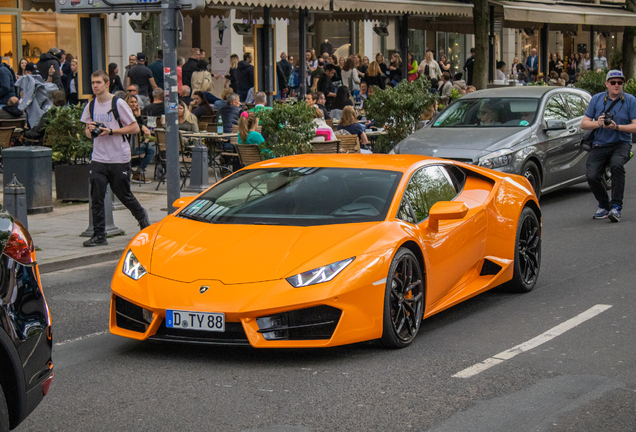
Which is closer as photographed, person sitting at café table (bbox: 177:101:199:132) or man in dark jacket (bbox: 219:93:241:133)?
person sitting at café table (bbox: 177:101:199:132)

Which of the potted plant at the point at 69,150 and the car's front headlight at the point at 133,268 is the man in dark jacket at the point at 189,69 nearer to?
the potted plant at the point at 69,150

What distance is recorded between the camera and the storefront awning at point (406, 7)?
21.0 m

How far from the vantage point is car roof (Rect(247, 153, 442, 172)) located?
7241 millimetres

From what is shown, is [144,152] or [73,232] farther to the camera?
[144,152]

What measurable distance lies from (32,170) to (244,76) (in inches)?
416

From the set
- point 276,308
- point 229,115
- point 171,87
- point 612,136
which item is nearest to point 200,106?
point 229,115

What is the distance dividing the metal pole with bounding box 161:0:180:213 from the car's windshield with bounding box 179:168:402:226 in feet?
13.9

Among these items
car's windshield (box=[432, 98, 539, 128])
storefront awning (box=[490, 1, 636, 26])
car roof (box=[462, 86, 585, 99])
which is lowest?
car's windshield (box=[432, 98, 539, 128])

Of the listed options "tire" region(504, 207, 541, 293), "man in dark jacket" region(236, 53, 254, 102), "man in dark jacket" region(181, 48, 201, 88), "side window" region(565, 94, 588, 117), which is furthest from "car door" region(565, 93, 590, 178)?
"man in dark jacket" region(181, 48, 201, 88)

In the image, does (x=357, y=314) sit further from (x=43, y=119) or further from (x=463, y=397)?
(x=43, y=119)

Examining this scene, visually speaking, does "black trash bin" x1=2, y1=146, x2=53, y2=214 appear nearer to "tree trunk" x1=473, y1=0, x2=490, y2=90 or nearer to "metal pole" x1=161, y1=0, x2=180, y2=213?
"metal pole" x1=161, y1=0, x2=180, y2=213

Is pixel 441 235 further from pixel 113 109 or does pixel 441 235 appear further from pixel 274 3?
pixel 274 3

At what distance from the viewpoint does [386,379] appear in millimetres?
5660

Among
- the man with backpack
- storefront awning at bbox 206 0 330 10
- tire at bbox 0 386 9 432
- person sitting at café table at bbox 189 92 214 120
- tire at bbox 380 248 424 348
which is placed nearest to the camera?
tire at bbox 0 386 9 432
